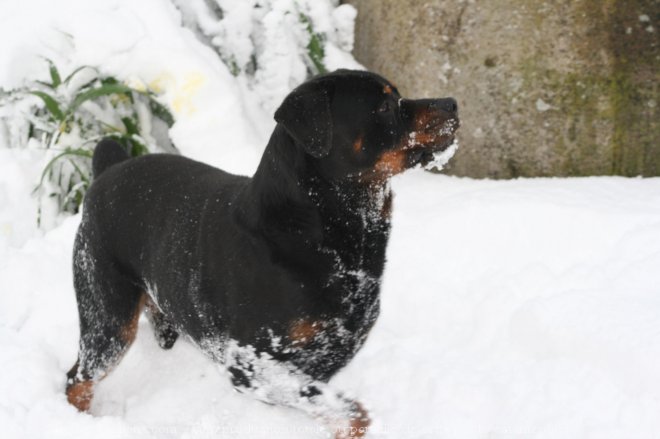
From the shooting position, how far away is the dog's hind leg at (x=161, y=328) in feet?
9.96

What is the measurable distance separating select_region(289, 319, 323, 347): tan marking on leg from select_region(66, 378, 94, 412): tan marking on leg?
1143mm

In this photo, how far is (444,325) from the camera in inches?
116

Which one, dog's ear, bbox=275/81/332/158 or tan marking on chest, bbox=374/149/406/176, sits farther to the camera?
tan marking on chest, bbox=374/149/406/176

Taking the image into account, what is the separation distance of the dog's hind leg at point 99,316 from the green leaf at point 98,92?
1.75 metres

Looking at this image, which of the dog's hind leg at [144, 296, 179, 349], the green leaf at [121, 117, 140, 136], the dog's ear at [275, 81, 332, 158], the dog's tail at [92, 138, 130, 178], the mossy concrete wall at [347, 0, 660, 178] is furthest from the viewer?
the green leaf at [121, 117, 140, 136]

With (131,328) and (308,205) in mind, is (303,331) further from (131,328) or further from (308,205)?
(131,328)

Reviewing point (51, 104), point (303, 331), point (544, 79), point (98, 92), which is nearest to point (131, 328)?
point (303, 331)

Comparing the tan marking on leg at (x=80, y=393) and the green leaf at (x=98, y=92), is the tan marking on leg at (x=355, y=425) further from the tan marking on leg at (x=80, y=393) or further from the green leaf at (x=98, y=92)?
the green leaf at (x=98, y=92)

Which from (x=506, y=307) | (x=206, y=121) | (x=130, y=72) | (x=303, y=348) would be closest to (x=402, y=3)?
(x=206, y=121)

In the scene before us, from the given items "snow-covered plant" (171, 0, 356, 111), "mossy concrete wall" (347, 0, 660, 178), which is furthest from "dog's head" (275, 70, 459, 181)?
"snow-covered plant" (171, 0, 356, 111)

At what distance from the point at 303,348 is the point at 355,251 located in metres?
→ 0.37

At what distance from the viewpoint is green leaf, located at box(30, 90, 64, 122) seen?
4137 millimetres

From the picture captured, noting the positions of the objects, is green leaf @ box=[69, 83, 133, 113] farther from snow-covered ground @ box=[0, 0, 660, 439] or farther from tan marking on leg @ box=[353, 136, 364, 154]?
tan marking on leg @ box=[353, 136, 364, 154]

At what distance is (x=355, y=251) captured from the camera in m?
2.12
